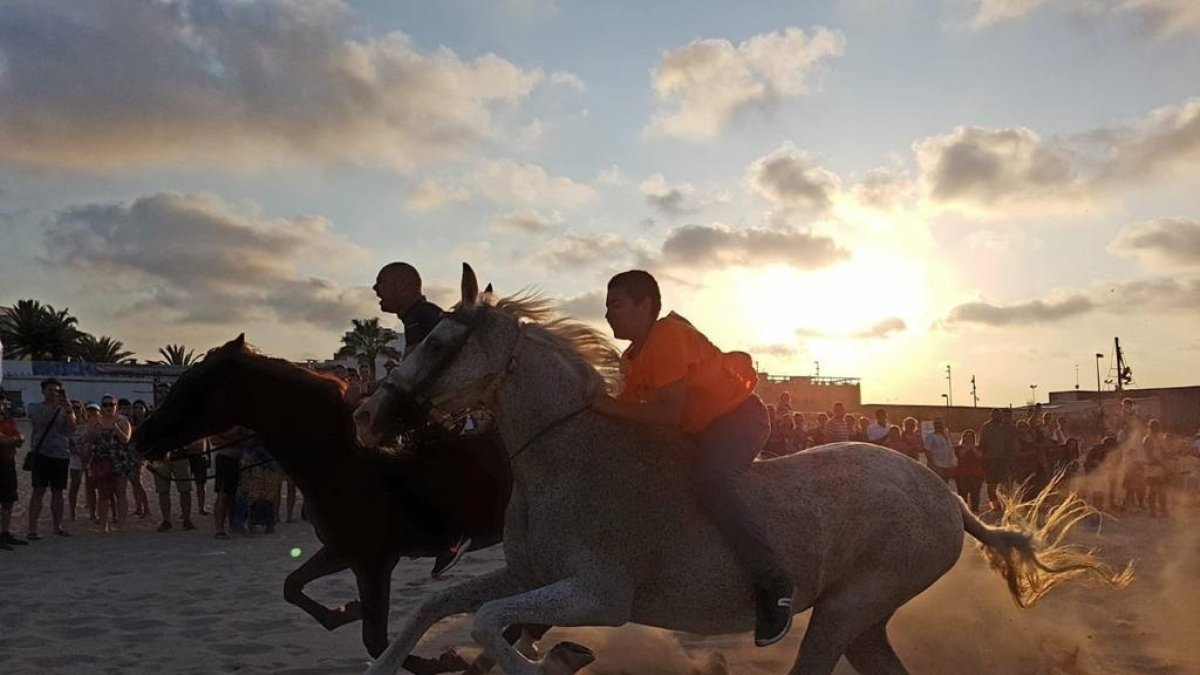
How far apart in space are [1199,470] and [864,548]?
18.4 m

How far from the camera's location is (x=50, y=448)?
13438mm

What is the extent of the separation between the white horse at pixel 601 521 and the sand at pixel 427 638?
1.73 metres

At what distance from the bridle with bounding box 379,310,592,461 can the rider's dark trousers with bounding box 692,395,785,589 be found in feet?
1.98

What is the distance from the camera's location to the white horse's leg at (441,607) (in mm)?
4324

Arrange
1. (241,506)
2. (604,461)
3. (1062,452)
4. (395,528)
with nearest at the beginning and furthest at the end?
(604,461) < (395,528) < (241,506) < (1062,452)

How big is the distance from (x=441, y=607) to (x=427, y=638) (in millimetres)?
2877

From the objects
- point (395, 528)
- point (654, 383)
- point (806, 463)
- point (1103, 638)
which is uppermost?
point (654, 383)

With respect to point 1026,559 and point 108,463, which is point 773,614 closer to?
point 1026,559

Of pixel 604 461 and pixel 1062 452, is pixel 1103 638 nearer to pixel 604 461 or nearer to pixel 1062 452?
pixel 604 461

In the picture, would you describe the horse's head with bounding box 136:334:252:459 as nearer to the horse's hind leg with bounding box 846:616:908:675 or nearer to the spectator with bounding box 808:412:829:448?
the horse's hind leg with bounding box 846:616:908:675

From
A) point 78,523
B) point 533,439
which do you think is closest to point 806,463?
point 533,439

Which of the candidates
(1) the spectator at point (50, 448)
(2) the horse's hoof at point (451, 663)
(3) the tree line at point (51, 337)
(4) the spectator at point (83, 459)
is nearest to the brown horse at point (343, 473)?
(2) the horse's hoof at point (451, 663)

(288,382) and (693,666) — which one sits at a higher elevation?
(288,382)

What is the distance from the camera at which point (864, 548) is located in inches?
189
